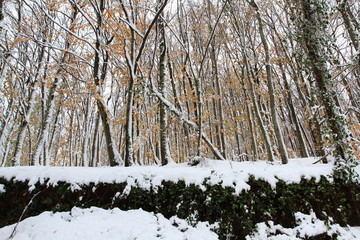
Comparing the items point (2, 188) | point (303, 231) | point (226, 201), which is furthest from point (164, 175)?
point (2, 188)

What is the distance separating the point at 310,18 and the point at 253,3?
8.46 feet

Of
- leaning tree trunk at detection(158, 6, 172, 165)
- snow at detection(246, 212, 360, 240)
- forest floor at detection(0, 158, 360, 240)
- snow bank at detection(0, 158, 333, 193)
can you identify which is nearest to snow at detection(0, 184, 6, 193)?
forest floor at detection(0, 158, 360, 240)

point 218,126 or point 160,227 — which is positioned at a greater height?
point 218,126

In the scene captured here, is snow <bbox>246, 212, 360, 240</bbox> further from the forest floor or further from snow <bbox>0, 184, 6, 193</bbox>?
snow <bbox>0, 184, 6, 193</bbox>

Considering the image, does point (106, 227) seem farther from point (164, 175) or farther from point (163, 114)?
point (163, 114)

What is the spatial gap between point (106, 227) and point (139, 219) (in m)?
0.53

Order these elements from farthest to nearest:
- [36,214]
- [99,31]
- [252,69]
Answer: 1. [252,69]
2. [99,31]
3. [36,214]

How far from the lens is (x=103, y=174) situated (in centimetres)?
371

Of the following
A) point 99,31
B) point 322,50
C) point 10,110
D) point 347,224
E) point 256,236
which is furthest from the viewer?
point 10,110

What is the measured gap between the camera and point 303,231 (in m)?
3.07

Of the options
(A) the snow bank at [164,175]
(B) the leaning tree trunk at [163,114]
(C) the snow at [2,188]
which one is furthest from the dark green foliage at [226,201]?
(B) the leaning tree trunk at [163,114]

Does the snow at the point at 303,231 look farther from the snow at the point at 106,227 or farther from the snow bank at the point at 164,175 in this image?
the snow at the point at 106,227

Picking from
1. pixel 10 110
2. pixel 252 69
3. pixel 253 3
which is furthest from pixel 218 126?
pixel 10 110

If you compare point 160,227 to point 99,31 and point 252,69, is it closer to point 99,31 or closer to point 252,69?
point 99,31
